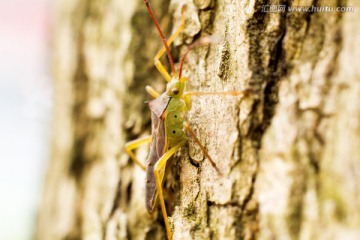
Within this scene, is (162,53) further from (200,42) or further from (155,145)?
(155,145)

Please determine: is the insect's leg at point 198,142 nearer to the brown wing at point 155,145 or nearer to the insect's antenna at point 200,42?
the brown wing at point 155,145

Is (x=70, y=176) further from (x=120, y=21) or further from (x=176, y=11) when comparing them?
(x=176, y=11)

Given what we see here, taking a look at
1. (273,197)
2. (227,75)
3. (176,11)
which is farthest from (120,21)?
(273,197)

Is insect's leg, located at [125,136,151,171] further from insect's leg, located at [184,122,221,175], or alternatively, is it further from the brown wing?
insect's leg, located at [184,122,221,175]

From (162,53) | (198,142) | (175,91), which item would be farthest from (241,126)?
(162,53)

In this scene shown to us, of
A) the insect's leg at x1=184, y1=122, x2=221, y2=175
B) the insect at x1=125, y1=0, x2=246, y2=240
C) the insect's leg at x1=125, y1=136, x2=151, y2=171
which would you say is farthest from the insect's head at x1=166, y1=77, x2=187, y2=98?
the insect's leg at x1=125, y1=136, x2=151, y2=171

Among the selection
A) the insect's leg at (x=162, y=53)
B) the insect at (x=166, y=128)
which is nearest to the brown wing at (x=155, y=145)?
the insect at (x=166, y=128)
